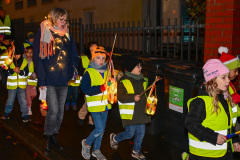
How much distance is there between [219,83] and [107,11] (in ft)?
38.8

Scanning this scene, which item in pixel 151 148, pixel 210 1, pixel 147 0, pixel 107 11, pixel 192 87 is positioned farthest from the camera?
pixel 107 11

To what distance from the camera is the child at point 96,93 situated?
16.1 ft

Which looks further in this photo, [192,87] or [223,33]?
[223,33]

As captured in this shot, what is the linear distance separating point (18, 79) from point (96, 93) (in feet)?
10.2

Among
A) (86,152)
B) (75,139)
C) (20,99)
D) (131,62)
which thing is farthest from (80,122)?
(131,62)

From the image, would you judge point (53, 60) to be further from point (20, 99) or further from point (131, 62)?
point (20, 99)

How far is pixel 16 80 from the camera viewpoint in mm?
7352

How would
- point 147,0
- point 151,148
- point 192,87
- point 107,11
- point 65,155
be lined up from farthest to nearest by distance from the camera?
point 107,11 < point 147,0 < point 151,148 < point 65,155 < point 192,87

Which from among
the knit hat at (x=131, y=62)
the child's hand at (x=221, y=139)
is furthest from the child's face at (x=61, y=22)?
the child's hand at (x=221, y=139)

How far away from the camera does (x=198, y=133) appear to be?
327 cm

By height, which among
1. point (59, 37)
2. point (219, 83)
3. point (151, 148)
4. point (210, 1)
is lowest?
point (151, 148)

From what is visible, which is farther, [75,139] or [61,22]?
[75,139]

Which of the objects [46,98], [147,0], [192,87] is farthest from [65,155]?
[147,0]

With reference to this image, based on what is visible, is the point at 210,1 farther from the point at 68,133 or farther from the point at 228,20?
the point at 68,133
